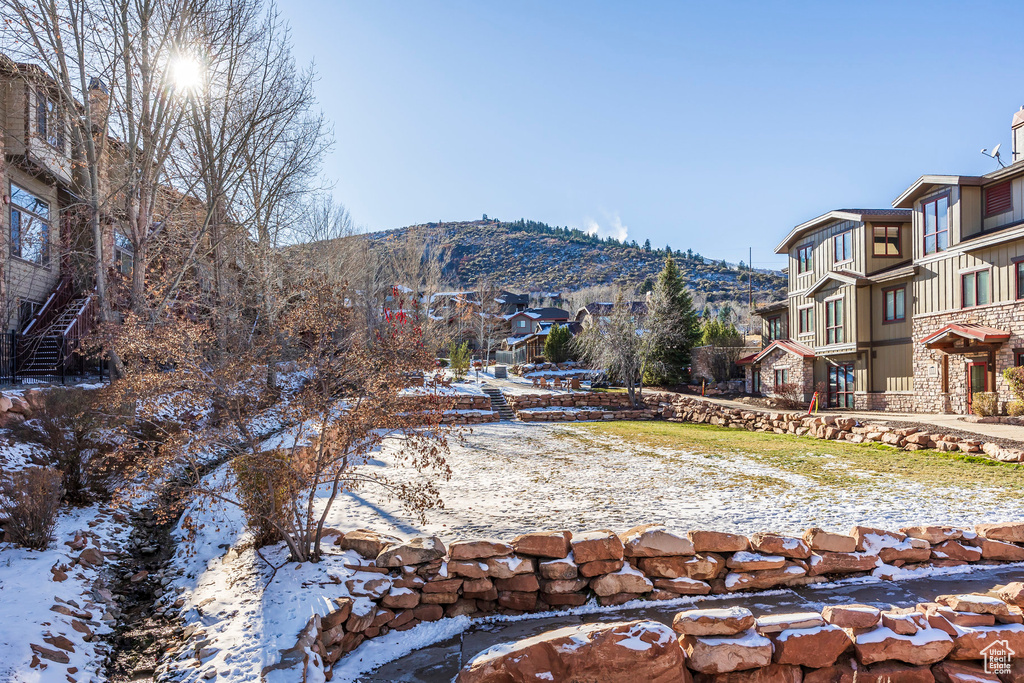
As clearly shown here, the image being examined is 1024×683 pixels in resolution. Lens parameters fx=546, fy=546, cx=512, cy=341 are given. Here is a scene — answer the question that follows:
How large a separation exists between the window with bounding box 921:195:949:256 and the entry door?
4.19 meters

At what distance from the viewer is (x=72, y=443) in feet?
26.1

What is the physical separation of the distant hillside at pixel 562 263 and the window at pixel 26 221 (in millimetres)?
65994

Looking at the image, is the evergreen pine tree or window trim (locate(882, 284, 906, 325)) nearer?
window trim (locate(882, 284, 906, 325))

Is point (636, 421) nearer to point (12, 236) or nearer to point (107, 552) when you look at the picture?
point (107, 552)

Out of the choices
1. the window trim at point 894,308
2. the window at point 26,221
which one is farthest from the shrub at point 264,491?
the window trim at point 894,308

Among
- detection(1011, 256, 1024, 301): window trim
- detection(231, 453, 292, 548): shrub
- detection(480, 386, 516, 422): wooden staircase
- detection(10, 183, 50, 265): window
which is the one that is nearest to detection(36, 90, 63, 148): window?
detection(10, 183, 50, 265): window

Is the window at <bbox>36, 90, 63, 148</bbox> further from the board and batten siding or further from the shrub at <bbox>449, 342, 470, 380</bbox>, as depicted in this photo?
the board and batten siding

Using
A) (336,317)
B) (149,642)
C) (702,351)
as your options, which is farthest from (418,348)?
(702,351)

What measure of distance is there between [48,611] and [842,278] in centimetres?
2606

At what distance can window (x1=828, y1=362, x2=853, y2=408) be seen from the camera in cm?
2345

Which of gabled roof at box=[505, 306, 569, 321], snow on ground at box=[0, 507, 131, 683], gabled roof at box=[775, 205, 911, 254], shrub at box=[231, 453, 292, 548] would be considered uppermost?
gabled roof at box=[775, 205, 911, 254]

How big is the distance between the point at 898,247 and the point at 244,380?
82.6ft

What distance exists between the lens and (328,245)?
25.5m

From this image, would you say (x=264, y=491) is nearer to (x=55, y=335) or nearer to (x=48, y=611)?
(x=48, y=611)
